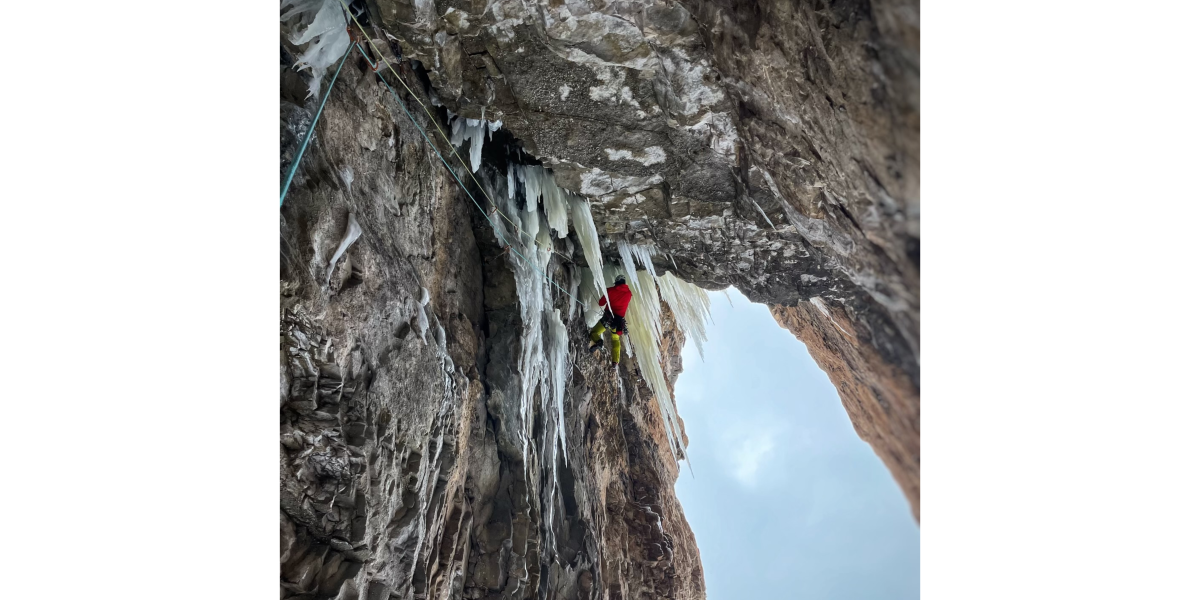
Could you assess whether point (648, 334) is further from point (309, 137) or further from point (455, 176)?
point (309, 137)

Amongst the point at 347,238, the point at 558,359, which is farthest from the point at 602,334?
the point at 347,238

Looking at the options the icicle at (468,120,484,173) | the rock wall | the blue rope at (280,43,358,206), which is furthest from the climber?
the blue rope at (280,43,358,206)

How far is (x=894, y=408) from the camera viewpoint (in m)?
1.28

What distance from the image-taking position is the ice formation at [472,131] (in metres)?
2.59

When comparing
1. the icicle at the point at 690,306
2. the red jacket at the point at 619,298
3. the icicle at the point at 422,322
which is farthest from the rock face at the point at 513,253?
the icicle at the point at 690,306

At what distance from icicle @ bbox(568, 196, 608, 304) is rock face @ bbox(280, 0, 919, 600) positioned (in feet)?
0.21

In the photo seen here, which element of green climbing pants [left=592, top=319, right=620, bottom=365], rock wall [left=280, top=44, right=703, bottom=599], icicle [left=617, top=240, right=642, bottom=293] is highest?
icicle [left=617, top=240, right=642, bottom=293]

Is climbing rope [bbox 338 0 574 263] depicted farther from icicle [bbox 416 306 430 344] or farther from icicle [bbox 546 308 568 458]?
icicle [bbox 416 306 430 344]

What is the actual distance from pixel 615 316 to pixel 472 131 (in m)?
1.53

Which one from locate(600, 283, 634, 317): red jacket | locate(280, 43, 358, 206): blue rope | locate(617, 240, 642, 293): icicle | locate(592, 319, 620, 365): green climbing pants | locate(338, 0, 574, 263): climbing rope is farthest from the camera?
locate(592, 319, 620, 365): green climbing pants

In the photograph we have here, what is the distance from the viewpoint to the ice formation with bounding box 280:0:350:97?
191 cm
